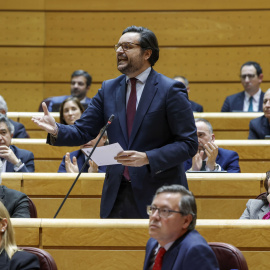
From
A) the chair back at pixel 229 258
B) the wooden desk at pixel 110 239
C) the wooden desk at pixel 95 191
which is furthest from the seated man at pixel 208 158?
the chair back at pixel 229 258

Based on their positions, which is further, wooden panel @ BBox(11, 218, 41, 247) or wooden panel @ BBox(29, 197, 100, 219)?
wooden panel @ BBox(29, 197, 100, 219)

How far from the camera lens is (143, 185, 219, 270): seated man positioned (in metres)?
1.64

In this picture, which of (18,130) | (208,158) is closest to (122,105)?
(208,158)

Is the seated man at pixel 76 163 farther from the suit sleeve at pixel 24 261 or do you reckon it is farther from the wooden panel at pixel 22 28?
the wooden panel at pixel 22 28

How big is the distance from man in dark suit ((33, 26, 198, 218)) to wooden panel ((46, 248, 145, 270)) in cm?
17

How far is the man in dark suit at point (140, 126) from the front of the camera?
7.06 ft

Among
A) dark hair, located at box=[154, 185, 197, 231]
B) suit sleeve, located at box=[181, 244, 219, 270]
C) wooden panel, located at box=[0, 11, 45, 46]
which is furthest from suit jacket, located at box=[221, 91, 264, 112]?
suit sleeve, located at box=[181, 244, 219, 270]

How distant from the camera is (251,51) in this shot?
611 cm

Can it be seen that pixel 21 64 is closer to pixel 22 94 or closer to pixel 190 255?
pixel 22 94

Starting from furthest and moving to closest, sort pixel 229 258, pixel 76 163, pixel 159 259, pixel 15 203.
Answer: pixel 76 163 → pixel 15 203 → pixel 229 258 → pixel 159 259

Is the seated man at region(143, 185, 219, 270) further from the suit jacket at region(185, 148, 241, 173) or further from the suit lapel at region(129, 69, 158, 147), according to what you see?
the suit jacket at region(185, 148, 241, 173)

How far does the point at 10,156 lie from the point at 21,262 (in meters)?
1.69

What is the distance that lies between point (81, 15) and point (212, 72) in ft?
5.00

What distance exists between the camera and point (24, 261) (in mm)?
1911
